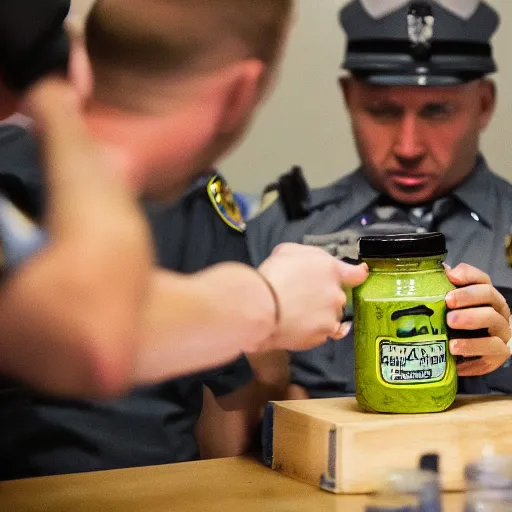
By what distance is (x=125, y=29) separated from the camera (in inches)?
32.6

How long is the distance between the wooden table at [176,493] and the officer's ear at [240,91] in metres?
0.33

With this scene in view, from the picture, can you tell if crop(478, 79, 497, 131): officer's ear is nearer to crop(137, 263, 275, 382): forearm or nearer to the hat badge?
the hat badge

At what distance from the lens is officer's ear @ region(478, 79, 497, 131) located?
137cm

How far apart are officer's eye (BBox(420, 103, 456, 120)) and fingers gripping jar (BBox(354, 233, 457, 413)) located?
394 millimetres

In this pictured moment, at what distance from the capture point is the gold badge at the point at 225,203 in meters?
1.08

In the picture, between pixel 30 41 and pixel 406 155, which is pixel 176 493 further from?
pixel 406 155

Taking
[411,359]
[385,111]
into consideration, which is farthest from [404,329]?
[385,111]

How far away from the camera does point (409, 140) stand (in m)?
1.32

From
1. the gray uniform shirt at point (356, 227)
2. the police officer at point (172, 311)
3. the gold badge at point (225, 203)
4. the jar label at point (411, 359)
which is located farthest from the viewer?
the gray uniform shirt at point (356, 227)

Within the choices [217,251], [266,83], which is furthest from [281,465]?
[266,83]

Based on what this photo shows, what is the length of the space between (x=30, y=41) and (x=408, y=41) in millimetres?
665

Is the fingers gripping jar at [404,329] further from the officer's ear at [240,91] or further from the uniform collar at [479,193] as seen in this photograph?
the uniform collar at [479,193]

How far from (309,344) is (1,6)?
1.44 feet

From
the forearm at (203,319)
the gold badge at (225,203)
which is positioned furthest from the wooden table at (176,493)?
the gold badge at (225,203)
